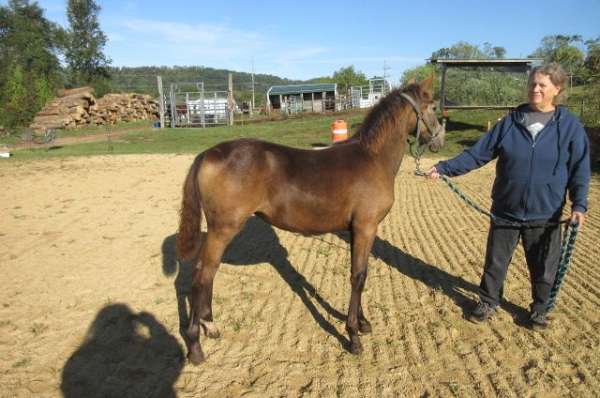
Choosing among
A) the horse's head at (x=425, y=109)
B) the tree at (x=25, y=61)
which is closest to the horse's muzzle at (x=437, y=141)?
the horse's head at (x=425, y=109)

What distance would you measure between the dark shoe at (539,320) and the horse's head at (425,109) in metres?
1.89

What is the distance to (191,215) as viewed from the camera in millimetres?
3457

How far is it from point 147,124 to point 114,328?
28371 millimetres

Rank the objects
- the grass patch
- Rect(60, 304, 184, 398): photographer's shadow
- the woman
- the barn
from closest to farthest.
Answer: Rect(60, 304, 184, 398): photographer's shadow, the woman, the grass patch, the barn

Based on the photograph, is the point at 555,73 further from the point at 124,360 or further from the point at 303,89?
the point at 303,89

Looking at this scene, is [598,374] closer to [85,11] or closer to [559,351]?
[559,351]

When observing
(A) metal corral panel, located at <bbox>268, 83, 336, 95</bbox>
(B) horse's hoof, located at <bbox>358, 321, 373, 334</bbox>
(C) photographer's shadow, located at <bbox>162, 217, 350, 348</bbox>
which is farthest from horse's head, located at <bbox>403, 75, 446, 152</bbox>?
(A) metal corral panel, located at <bbox>268, 83, 336, 95</bbox>

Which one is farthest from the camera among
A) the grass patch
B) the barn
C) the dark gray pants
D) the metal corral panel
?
the metal corral panel

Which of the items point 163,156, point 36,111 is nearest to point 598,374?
point 163,156

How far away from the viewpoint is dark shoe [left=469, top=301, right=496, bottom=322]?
375 centimetres

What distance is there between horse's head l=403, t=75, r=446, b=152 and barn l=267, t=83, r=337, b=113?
37.6 meters

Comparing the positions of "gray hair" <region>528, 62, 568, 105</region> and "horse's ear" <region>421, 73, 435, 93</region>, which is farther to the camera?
"horse's ear" <region>421, 73, 435, 93</region>

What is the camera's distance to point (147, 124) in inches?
1155

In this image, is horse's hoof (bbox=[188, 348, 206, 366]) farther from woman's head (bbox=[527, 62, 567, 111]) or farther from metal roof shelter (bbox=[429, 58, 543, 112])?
metal roof shelter (bbox=[429, 58, 543, 112])
